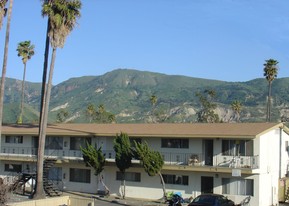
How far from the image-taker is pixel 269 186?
34.5 m

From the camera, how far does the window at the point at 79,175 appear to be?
40031 mm

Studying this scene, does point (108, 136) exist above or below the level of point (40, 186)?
above

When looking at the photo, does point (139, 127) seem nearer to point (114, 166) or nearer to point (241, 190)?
point (114, 166)

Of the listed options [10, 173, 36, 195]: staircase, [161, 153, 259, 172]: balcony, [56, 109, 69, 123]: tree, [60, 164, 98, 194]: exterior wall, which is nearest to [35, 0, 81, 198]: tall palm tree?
[10, 173, 36, 195]: staircase

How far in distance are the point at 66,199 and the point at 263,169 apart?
14.2m

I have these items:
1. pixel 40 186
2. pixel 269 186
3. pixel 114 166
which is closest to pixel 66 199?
pixel 40 186

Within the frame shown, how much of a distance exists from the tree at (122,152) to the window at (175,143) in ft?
10.4

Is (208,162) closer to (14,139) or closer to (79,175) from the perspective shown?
(79,175)

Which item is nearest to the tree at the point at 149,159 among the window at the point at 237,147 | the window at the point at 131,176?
the window at the point at 131,176

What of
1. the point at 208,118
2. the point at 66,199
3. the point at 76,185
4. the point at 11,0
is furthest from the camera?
the point at 208,118

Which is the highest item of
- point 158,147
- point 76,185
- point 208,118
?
point 208,118

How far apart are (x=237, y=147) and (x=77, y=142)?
1442 centimetres

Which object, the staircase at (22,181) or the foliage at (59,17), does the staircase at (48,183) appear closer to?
the staircase at (22,181)

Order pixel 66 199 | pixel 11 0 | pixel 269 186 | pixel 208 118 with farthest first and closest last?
pixel 208 118 → pixel 269 186 → pixel 11 0 → pixel 66 199
